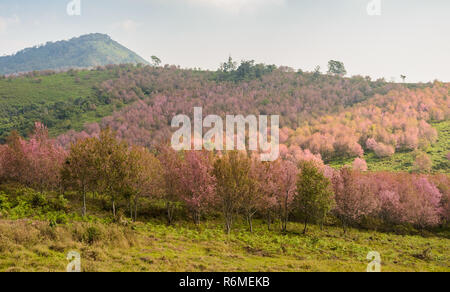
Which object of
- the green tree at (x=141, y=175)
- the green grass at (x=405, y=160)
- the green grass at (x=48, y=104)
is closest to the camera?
the green tree at (x=141, y=175)

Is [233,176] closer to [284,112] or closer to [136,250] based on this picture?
[136,250]

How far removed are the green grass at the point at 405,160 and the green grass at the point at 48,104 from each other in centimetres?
13663

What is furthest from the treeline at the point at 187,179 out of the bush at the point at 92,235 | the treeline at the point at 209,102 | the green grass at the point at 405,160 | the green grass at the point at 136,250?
the treeline at the point at 209,102

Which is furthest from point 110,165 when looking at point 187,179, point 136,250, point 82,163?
point 136,250

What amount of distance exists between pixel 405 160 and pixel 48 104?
636 feet

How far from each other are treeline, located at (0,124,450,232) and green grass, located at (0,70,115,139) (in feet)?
310

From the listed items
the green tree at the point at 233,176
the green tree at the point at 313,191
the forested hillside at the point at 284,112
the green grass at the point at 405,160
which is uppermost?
the forested hillside at the point at 284,112

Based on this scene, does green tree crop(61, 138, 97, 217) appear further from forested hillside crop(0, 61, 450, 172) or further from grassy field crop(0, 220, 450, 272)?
forested hillside crop(0, 61, 450, 172)

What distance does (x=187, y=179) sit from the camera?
3484 cm

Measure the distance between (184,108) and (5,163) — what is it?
409 feet

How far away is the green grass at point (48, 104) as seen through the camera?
416ft

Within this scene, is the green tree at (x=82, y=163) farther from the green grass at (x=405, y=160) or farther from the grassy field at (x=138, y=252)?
the green grass at (x=405, y=160)

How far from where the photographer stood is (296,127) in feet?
492

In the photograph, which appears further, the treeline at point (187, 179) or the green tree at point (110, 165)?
the treeline at point (187, 179)
